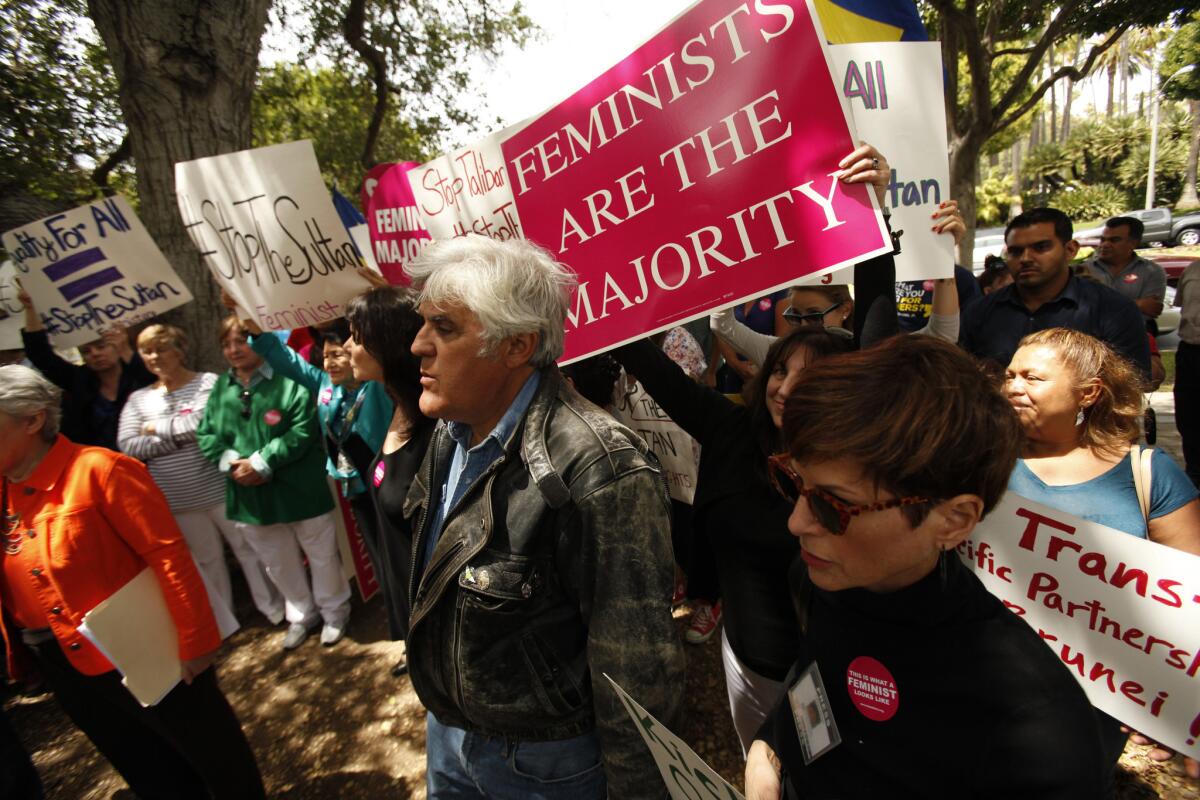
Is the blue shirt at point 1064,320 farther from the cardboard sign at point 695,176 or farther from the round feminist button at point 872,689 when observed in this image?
the round feminist button at point 872,689

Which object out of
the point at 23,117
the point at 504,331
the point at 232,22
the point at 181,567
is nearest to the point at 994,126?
the point at 232,22

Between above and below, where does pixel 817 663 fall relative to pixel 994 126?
below

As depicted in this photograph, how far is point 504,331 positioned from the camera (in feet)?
4.67

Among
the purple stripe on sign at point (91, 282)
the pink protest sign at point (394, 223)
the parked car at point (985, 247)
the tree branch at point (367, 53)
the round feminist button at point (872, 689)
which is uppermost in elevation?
the tree branch at point (367, 53)

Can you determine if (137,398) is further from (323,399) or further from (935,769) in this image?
(935,769)

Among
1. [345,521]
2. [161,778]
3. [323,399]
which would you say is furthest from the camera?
[345,521]

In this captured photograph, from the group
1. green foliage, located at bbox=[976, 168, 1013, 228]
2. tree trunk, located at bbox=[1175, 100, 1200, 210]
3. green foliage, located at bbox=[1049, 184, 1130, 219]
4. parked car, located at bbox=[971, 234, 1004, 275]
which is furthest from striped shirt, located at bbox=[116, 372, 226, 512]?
tree trunk, located at bbox=[1175, 100, 1200, 210]

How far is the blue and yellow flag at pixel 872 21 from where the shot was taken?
2.23 m

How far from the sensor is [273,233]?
3035 millimetres

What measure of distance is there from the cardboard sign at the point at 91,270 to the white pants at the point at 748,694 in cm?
349

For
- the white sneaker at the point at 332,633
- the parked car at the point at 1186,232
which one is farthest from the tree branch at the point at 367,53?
the parked car at the point at 1186,232

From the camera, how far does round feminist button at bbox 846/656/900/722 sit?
1.05 metres

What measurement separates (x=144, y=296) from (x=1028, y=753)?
4.39 meters

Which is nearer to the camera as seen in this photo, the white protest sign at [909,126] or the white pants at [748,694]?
the white pants at [748,694]
